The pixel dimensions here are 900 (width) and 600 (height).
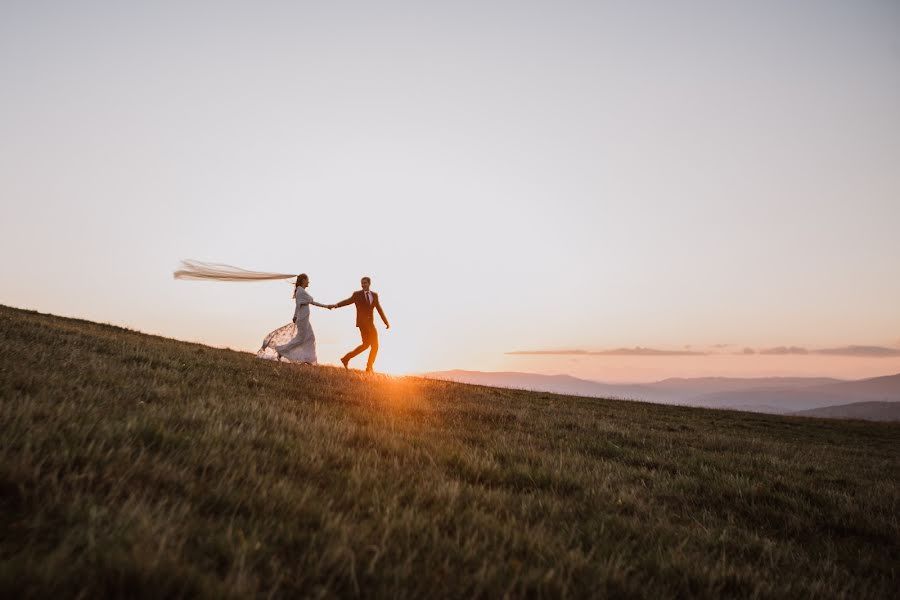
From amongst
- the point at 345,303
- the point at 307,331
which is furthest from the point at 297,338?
the point at 345,303

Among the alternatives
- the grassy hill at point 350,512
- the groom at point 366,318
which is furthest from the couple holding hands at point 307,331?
the grassy hill at point 350,512

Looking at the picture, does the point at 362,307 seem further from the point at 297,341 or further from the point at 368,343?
the point at 297,341

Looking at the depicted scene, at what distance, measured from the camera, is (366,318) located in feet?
57.0

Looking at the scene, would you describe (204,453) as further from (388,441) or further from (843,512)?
(843,512)

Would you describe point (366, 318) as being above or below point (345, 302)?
below

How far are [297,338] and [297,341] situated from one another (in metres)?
0.12

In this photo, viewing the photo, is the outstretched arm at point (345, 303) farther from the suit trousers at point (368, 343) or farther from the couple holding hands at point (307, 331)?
A: the suit trousers at point (368, 343)

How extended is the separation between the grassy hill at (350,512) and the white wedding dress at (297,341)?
36.9ft

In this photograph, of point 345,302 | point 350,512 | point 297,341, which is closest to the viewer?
point 350,512

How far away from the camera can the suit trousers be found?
57.2 ft

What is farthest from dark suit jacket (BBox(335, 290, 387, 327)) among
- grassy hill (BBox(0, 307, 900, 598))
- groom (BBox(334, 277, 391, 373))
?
grassy hill (BBox(0, 307, 900, 598))

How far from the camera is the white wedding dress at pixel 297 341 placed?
18500 millimetres

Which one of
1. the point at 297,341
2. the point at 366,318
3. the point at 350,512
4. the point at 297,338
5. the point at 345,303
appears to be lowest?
the point at 350,512

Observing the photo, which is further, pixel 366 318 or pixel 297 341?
pixel 297 341
